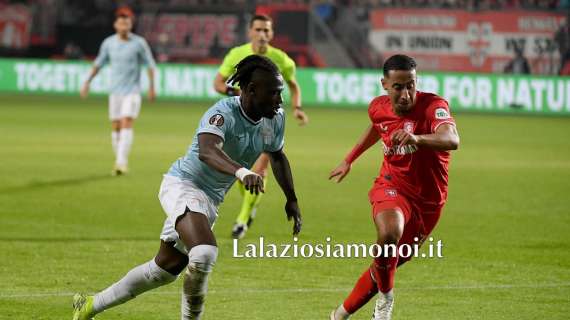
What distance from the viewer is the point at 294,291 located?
9.34 metres

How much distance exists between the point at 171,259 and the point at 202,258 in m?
0.52

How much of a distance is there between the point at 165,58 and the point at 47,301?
1235 inches

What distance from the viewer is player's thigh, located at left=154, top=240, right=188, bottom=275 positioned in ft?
23.6

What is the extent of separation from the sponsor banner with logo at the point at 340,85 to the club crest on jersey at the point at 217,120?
2542 centimetres

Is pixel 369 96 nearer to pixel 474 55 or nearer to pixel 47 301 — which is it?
pixel 474 55

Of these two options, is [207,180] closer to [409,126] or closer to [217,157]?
[217,157]

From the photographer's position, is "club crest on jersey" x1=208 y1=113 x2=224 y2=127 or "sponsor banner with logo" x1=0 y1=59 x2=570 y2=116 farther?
"sponsor banner with logo" x1=0 y1=59 x2=570 y2=116

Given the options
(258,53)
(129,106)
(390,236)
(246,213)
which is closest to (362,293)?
(390,236)

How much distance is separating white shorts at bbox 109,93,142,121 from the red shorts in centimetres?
1143

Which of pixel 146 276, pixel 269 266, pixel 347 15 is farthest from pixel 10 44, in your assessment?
pixel 146 276

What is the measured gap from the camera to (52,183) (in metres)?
16.8

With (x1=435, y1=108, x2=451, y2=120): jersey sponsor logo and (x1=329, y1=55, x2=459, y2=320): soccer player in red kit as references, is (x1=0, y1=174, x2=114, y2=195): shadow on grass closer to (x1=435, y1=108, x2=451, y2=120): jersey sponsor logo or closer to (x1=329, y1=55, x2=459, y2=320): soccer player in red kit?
(x1=329, y1=55, x2=459, y2=320): soccer player in red kit

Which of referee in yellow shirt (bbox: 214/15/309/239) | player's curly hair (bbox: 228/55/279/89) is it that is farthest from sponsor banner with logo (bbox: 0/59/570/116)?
player's curly hair (bbox: 228/55/279/89)

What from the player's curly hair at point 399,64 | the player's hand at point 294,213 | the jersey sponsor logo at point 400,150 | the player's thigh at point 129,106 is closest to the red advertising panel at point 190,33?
the player's thigh at point 129,106
